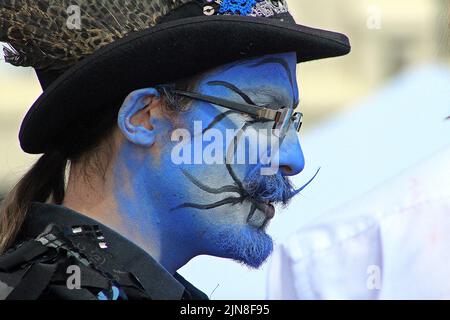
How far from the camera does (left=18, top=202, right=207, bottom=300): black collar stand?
106 inches

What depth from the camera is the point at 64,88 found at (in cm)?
275

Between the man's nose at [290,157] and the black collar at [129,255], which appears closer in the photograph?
the black collar at [129,255]

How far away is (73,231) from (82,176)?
0.21 meters

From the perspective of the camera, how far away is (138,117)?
280 cm

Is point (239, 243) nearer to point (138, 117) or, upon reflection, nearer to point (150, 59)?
point (138, 117)

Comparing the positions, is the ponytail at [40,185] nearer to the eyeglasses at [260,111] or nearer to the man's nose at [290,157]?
the eyeglasses at [260,111]

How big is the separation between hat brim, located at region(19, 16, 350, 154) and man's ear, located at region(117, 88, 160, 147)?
0.02 meters

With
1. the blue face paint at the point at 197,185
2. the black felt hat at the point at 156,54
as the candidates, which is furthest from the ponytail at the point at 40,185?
the blue face paint at the point at 197,185

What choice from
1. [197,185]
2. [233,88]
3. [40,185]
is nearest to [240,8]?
[233,88]

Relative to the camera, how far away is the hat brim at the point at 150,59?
2723 millimetres

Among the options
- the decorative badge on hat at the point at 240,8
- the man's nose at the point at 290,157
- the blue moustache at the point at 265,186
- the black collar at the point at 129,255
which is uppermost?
the decorative badge on hat at the point at 240,8

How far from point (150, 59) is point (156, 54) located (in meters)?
0.02

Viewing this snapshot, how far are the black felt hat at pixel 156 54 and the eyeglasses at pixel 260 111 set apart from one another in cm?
6
